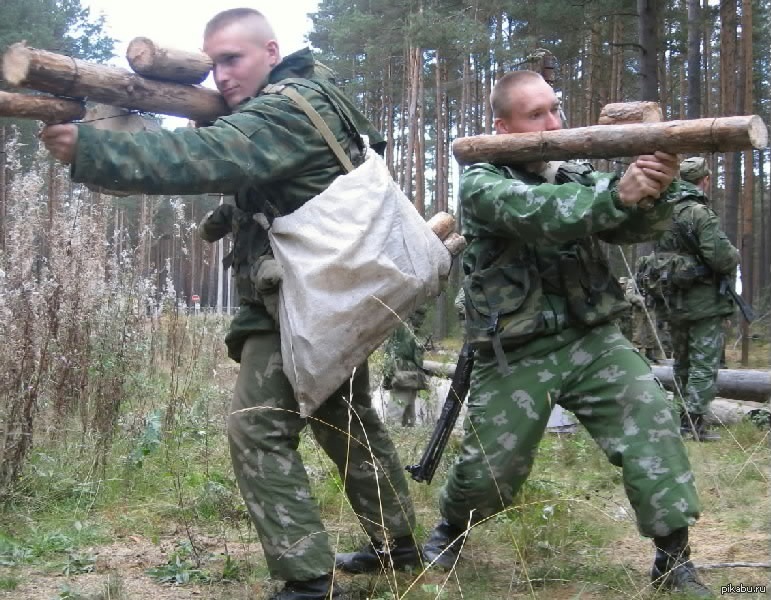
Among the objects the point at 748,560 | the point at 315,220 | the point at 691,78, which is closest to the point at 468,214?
the point at 315,220

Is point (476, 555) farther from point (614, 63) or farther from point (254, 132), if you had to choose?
point (614, 63)

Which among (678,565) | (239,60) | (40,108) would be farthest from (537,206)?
(40,108)

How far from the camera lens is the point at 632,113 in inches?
118

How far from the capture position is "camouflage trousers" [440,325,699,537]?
3166mm

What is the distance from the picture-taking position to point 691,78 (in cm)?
1738

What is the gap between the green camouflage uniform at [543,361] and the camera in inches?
124

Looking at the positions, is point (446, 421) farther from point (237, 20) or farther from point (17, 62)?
point (17, 62)

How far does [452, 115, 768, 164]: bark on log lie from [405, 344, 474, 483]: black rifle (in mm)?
1008

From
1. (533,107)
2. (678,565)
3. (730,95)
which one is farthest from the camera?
(730,95)

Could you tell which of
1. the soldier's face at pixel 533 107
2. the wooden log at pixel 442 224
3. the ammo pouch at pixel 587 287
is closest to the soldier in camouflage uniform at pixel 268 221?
the wooden log at pixel 442 224

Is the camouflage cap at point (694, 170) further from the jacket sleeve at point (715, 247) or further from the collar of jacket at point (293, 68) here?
the collar of jacket at point (293, 68)

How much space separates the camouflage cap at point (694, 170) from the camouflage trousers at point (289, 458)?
5589mm

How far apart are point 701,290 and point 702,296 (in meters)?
0.06

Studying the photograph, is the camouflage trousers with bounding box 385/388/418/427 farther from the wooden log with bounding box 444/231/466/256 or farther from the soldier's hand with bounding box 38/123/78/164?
the soldier's hand with bounding box 38/123/78/164
